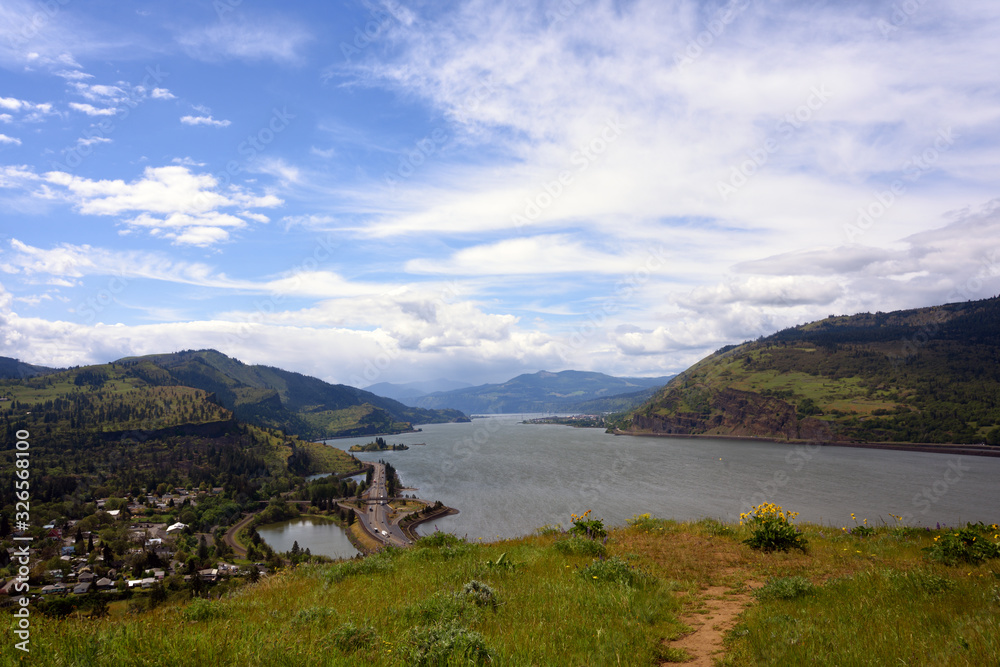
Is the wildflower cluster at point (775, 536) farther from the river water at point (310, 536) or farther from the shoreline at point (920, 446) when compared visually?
the shoreline at point (920, 446)

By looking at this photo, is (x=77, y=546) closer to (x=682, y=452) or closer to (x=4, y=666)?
(x=4, y=666)

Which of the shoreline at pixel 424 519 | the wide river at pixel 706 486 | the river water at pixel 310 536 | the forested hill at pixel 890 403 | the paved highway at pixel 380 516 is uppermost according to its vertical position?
the forested hill at pixel 890 403

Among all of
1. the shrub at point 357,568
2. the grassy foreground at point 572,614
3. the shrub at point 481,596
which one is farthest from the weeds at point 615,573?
the shrub at point 357,568

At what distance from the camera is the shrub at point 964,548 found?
9.71 m

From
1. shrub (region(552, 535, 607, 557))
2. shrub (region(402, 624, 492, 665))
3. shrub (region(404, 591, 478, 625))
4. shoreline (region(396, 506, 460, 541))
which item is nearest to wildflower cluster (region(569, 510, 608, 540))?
shrub (region(552, 535, 607, 557))

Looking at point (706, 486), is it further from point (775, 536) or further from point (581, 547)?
point (581, 547)

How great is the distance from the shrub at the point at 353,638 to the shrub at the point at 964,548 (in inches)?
471

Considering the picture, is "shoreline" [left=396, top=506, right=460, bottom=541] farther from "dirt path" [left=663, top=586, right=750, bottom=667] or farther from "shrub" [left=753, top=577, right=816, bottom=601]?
"shrub" [left=753, top=577, right=816, bottom=601]

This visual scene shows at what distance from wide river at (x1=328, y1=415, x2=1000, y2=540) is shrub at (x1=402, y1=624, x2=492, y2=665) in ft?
128

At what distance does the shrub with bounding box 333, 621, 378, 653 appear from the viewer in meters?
5.67

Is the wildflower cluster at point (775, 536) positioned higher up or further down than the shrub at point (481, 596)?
further down

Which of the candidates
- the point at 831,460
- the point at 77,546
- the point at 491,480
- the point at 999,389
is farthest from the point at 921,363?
the point at 77,546

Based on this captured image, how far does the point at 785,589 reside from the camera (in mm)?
8383

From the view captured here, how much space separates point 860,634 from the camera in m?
5.73
